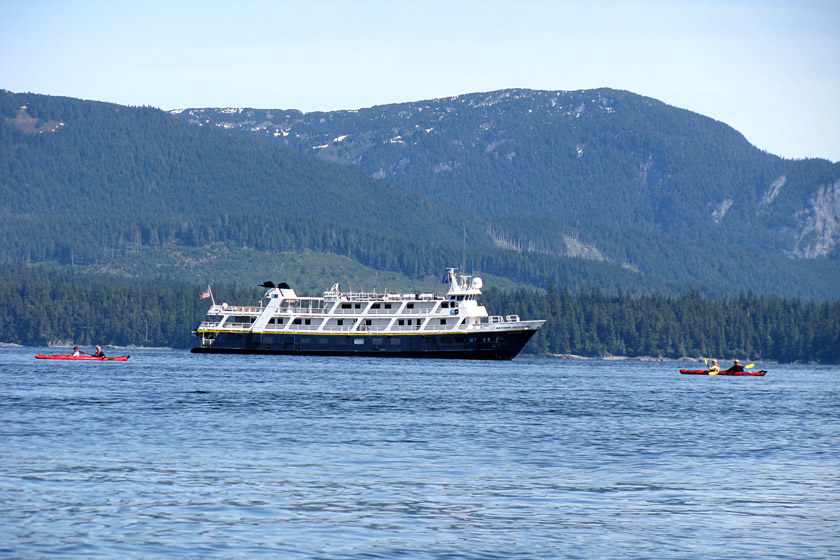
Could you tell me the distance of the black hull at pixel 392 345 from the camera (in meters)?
165

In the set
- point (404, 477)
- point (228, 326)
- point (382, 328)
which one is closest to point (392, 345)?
point (382, 328)

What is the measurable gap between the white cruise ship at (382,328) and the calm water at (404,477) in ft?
248

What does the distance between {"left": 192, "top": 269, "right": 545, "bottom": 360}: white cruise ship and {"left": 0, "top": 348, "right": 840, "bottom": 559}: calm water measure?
7563cm

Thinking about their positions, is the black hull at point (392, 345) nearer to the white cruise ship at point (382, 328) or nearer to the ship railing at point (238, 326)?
the white cruise ship at point (382, 328)

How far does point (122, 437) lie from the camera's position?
56625mm

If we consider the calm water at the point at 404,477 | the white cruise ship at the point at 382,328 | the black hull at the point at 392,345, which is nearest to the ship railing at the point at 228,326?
the white cruise ship at the point at 382,328

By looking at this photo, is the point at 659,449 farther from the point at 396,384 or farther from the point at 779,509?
the point at 396,384

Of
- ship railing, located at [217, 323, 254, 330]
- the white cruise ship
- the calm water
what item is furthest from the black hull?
the calm water

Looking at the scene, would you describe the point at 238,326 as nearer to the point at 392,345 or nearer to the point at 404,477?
the point at 392,345

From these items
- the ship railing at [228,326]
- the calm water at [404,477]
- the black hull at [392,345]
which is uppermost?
the ship railing at [228,326]

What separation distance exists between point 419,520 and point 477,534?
244 centimetres

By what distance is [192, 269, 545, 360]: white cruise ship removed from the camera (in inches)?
6511

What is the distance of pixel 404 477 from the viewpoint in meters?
45.9

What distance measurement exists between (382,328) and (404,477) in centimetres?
12259
